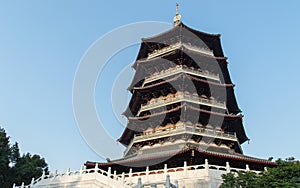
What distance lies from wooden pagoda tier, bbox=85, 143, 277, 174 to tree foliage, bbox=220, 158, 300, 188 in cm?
484

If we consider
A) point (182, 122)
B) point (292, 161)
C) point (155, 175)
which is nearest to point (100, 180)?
point (155, 175)

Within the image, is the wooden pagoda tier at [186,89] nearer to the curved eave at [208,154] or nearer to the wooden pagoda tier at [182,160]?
the wooden pagoda tier at [182,160]

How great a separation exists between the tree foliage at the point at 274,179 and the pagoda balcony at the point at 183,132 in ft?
26.8

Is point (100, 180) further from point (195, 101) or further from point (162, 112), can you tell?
point (195, 101)

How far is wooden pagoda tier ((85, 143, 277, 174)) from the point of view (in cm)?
1986

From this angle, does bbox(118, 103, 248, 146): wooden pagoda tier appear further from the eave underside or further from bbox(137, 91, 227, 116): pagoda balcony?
the eave underside

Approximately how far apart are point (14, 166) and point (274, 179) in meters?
27.0

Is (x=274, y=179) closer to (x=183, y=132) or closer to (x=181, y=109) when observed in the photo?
(x=183, y=132)

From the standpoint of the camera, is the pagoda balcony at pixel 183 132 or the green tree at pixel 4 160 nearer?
the pagoda balcony at pixel 183 132

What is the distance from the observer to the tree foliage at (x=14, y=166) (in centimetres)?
2912

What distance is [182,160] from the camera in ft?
67.6

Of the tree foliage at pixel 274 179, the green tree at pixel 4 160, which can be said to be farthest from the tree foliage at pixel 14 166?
the tree foliage at pixel 274 179

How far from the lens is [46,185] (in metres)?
19.1

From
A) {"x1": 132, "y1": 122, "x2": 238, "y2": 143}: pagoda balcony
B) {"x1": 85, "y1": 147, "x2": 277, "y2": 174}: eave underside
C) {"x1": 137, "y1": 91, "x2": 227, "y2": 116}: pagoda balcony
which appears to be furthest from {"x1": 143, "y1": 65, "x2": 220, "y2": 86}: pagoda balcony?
{"x1": 85, "y1": 147, "x2": 277, "y2": 174}: eave underside
